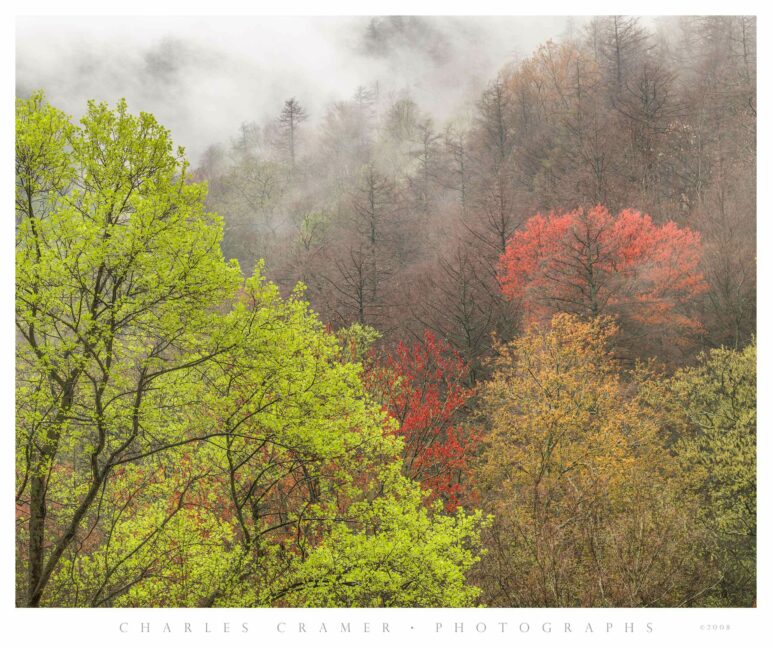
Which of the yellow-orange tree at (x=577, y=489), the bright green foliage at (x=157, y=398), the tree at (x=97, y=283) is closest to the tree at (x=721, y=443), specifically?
the yellow-orange tree at (x=577, y=489)

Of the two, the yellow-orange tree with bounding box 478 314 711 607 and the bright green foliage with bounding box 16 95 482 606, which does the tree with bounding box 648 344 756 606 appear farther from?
the bright green foliage with bounding box 16 95 482 606

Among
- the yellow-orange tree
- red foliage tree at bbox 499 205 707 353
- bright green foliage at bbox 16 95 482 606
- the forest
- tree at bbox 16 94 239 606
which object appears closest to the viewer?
tree at bbox 16 94 239 606

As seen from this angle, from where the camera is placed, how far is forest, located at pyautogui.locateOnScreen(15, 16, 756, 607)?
25.2 feet

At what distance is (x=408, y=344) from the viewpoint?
71.2 ft

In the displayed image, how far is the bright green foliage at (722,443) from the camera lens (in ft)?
38.2

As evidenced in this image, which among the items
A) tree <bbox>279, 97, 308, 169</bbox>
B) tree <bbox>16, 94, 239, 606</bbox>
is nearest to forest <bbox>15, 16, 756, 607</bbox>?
tree <bbox>16, 94, 239, 606</bbox>

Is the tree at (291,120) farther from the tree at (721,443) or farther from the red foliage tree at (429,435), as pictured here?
the tree at (721,443)

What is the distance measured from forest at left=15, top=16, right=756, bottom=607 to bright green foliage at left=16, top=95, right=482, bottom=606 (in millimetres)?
39

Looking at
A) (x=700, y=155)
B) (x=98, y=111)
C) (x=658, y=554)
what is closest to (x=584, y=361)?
(x=658, y=554)

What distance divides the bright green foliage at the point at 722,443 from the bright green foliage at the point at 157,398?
19.8 ft

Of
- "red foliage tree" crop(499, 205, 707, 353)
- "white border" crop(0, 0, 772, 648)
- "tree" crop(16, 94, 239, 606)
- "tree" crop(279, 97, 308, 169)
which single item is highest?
"tree" crop(279, 97, 308, 169)

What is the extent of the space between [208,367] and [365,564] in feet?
10.6

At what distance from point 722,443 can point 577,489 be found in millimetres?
3710

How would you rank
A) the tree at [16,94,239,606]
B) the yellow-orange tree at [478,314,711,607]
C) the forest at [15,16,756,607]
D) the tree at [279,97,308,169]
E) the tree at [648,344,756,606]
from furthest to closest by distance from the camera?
1. the tree at [279,97,308,169]
2. the tree at [648,344,756,606]
3. the yellow-orange tree at [478,314,711,607]
4. the forest at [15,16,756,607]
5. the tree at [16,94,239,606]
